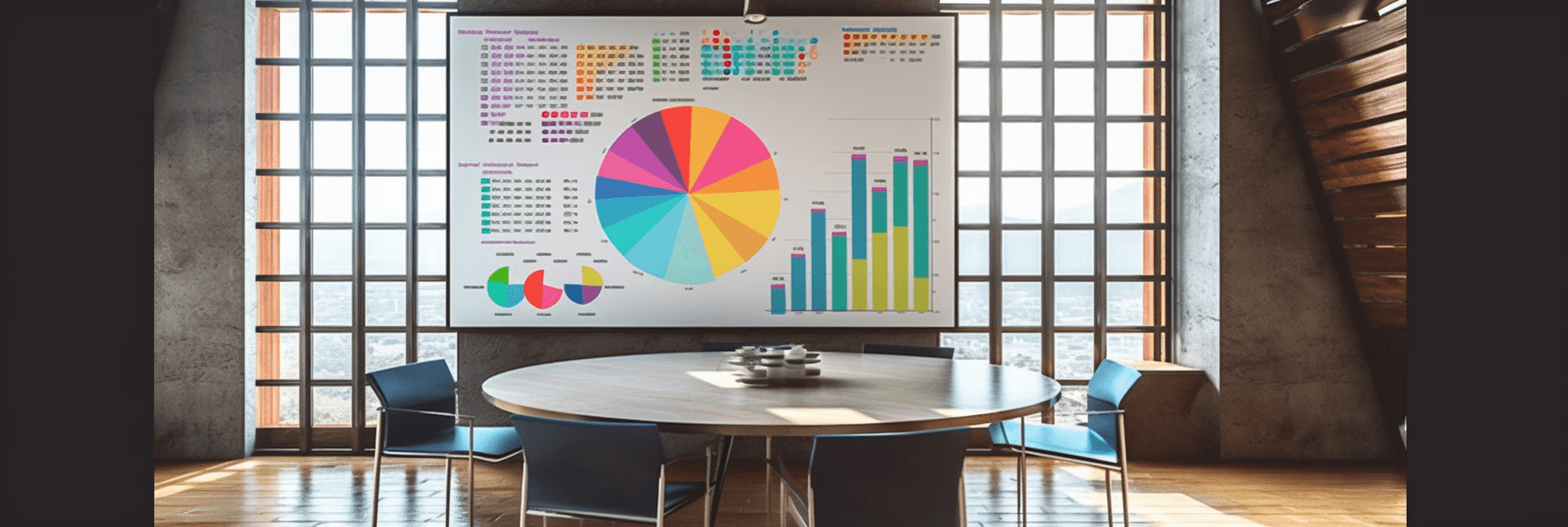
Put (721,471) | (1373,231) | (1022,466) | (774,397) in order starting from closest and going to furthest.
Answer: (774,397) → (721,471) → (1022,466) → (1373,231)

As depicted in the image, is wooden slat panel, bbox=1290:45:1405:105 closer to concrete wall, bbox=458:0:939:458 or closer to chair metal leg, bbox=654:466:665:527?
concrete wall, bbox=458:0:939:458

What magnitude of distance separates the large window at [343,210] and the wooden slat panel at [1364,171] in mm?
5435

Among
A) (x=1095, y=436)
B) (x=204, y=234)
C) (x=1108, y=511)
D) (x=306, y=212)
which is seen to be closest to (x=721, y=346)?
(x=1095, y=436)

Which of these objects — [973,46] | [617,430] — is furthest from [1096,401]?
[973,46]

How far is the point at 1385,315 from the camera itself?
15.6 ft

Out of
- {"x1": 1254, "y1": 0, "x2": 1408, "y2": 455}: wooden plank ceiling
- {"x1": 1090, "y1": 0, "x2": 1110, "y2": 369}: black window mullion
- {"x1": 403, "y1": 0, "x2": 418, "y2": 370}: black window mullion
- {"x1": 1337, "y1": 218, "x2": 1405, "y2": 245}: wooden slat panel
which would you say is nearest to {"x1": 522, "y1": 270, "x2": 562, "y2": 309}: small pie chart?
{"x1": 403, "y1": 0, "x2": 418, "y2": 370}: black window mullion

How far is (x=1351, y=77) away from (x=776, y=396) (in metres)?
3.71

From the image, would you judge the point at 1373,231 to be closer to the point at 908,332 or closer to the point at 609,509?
the point at 908,332

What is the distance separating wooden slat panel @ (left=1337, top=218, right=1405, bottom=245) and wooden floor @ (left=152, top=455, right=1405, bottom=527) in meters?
1.36

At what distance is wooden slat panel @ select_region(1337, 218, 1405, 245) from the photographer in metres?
4.43

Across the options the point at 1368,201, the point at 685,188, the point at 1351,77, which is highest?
the point at 1351,77

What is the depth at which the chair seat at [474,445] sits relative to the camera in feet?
11.1

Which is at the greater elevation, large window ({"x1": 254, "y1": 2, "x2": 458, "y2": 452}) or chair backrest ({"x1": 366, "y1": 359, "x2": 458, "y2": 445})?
large window ({"x1": 254, "y1": 2, "x2": 458, "y2": 452})

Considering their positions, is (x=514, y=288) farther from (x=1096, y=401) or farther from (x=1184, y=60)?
(x=1184, y=60)
